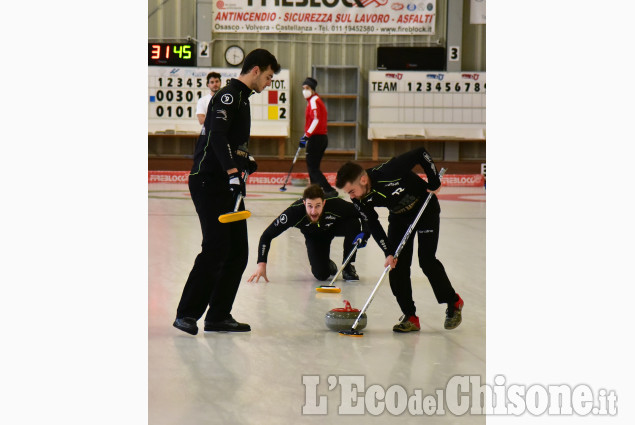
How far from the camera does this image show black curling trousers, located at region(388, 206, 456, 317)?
12.7 feet

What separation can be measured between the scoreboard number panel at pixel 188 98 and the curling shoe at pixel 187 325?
10861 mm

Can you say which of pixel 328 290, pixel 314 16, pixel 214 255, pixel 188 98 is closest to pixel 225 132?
pixel 214 255

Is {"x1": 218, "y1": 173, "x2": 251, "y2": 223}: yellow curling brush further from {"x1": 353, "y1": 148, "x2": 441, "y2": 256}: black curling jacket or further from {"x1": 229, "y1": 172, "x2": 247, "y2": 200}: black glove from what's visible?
{"x1": 353, "y1": 148, "x2": 441, "y2": 256}: black curling jacket

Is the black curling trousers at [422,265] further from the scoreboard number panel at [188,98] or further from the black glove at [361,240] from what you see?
the scoreboard number panel at [188,98]

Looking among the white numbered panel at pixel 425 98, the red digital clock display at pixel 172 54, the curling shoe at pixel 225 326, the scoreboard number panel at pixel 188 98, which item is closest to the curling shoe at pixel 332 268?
the curling shoe at pixel 225 326

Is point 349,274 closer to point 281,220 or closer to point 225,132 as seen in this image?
point 281,220

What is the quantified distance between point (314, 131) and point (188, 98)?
17.7ft

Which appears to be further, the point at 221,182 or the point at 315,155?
the point at 315,155

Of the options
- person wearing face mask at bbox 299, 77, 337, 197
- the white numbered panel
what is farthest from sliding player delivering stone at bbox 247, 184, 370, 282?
the white numbered panel

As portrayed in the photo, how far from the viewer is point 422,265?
3889 millimetres

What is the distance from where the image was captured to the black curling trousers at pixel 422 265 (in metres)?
3.88

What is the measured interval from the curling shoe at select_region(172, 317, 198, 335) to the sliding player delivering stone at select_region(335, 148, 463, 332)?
0.99 m
